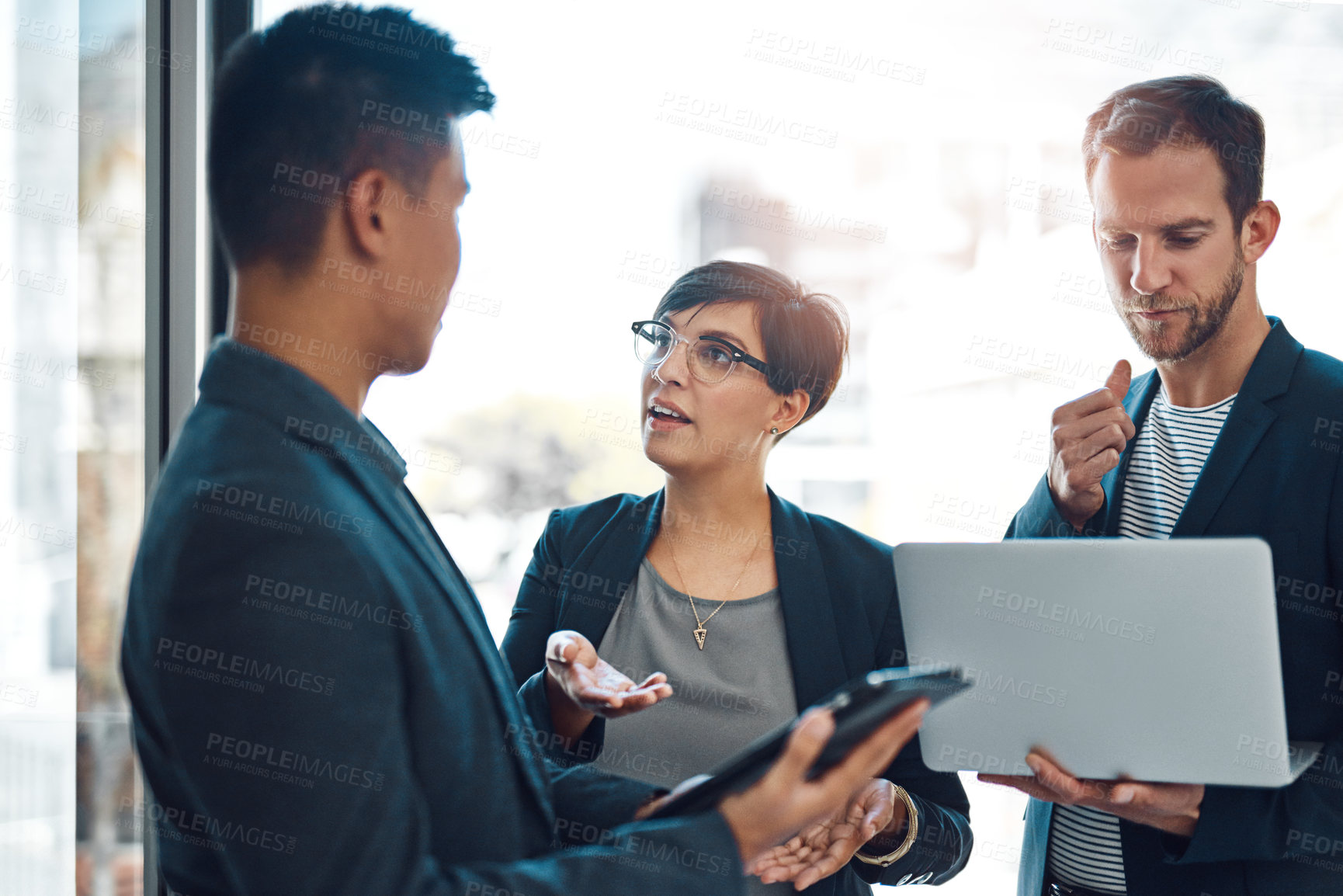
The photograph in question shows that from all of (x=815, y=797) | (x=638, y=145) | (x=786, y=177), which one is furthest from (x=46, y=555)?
(x=786, y=177)

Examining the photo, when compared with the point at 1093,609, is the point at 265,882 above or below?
below

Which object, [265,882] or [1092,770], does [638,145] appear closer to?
[1092,770]

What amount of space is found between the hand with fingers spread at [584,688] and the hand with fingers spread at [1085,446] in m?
0.71

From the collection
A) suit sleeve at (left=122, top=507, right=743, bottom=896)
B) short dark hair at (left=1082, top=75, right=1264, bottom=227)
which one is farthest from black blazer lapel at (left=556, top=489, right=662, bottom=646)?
short dark hair at (left=1082, top=75, right=1264, bottom=227)

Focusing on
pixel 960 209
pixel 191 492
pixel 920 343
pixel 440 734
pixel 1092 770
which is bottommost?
pixel 1092 770

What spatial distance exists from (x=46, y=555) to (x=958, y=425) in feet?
6.96

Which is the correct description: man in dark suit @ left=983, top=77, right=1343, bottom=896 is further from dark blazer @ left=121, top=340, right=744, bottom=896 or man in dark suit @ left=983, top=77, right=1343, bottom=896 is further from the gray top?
dark blazer @ left=121, top=340, right=744, bottom=896

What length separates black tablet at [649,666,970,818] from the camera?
796mm

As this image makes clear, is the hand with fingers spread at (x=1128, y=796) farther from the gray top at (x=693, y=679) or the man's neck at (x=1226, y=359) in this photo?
the man's neck at (x=1226, y=359)

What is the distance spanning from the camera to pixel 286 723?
0.69 metres

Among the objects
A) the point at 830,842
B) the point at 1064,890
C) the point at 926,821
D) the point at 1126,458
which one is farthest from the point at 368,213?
the point at 1064,890

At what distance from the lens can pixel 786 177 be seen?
2438 millimetres

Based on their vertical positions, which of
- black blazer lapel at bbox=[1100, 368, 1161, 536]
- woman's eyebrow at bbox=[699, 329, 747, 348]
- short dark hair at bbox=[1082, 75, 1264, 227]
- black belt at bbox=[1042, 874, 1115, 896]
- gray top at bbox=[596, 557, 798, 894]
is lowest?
black belt at bbox=[1042, 874, 1115, 896]

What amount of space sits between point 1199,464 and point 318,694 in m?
1.36
